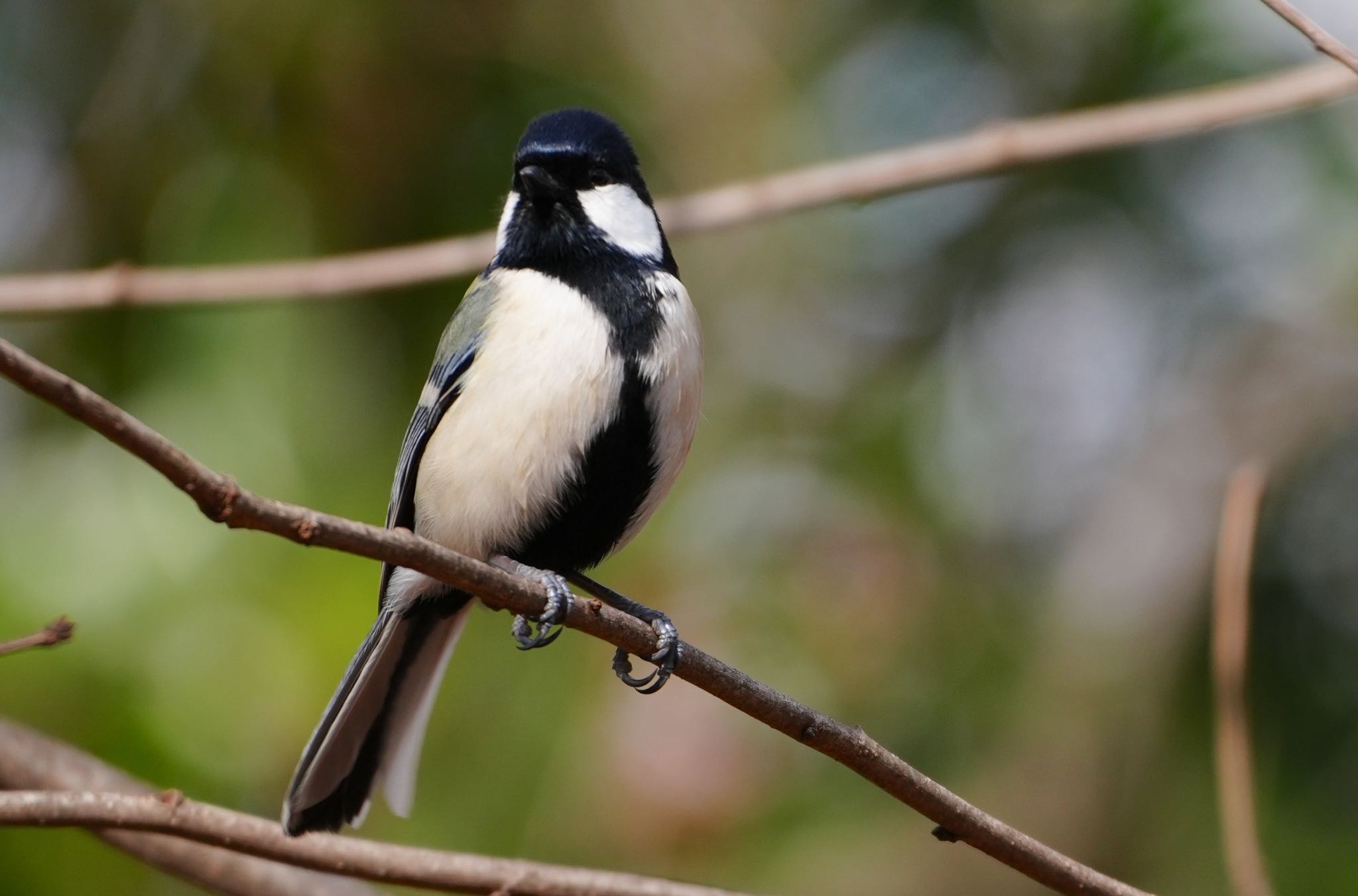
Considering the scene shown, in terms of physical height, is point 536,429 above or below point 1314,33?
below

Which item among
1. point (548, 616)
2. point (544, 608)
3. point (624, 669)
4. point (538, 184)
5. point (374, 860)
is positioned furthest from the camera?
point (538, 184)

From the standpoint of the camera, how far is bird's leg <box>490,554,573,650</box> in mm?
1862

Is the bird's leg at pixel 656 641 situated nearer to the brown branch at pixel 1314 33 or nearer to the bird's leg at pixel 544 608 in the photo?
the bird's leg at pixel 544 608

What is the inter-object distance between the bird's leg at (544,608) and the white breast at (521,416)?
0.07m

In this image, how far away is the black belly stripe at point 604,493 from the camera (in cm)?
245

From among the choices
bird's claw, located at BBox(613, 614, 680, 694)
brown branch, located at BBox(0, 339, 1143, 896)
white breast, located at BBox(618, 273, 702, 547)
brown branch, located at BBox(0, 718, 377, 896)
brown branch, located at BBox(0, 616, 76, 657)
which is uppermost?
white breast, located at BBox(618, 273, 702, 547)

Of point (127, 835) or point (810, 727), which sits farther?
point (127, 835)

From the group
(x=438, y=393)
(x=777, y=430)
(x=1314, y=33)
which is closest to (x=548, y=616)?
(x=438, y=393)

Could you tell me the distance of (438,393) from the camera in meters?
2.71

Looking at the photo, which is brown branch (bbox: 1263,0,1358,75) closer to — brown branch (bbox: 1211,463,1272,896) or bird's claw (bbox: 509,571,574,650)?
brown branch (bbox: 1211,463,1272,896)

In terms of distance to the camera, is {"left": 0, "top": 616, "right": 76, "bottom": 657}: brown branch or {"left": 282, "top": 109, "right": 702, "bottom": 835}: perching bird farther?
{"left": 282, "top": 109, "right": 702, "bottom": 835}: perching bird

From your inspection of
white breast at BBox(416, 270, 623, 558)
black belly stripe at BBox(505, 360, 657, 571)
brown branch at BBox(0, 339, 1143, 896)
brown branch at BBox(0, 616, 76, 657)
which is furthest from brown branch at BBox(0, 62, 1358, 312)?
brown branch at BBox(0, 339, 1143, 896)

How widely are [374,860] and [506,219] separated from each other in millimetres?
1340

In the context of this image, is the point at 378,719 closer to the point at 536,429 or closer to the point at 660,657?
the point at 536,429
